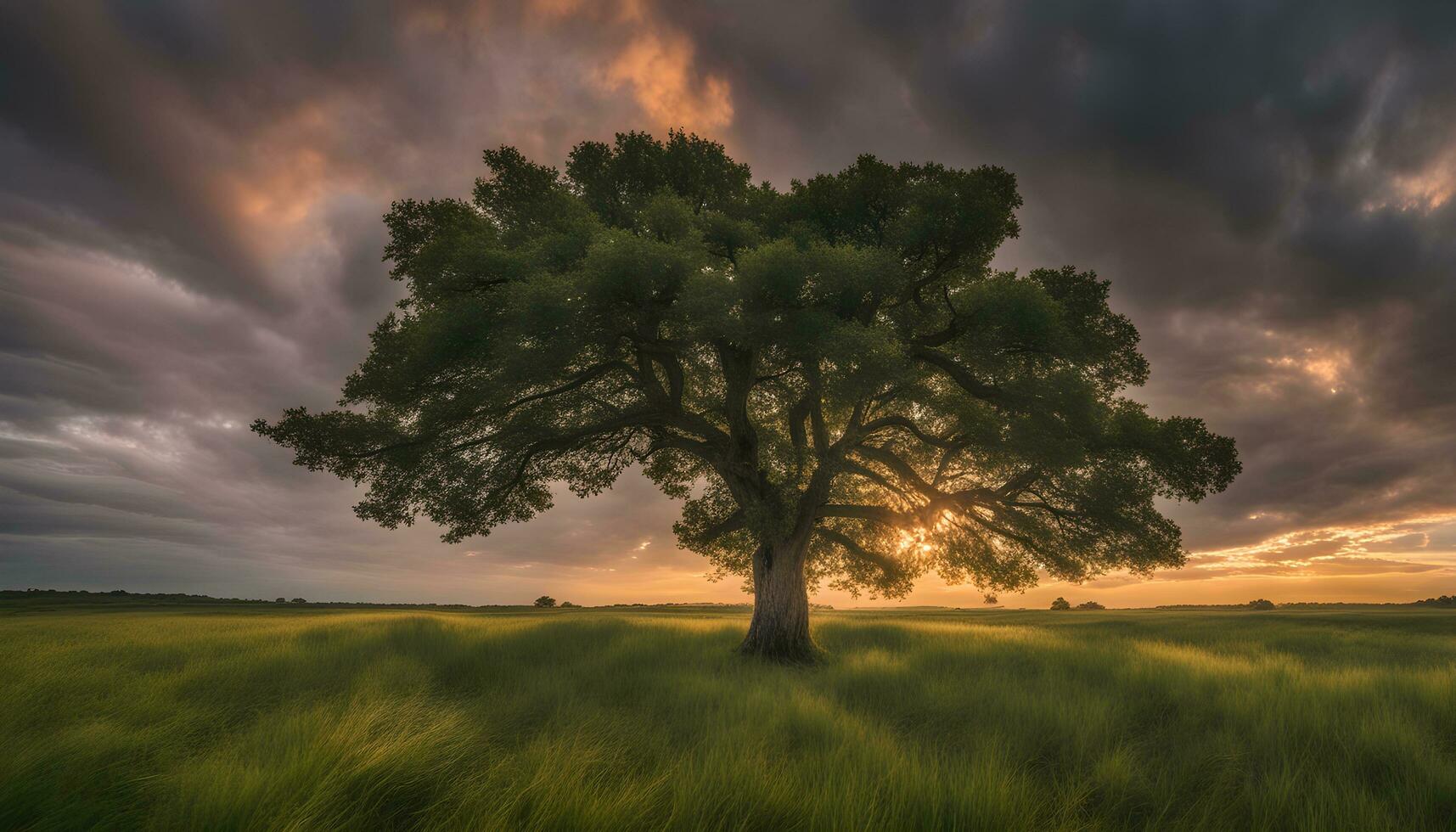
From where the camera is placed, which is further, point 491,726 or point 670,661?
point 670,661

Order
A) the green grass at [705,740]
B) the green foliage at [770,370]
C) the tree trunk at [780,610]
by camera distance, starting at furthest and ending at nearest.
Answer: the tree trunk at [780,610] → the green foliage at [770,370] → the green grass at [705,740]

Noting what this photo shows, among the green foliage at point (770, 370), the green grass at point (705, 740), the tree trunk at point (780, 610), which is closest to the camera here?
the green grass at point (705, 740)

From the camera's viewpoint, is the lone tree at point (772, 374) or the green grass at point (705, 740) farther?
the lone tree at point (772, 374)

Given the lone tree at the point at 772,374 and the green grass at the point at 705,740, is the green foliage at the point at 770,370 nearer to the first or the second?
the lone tree at the point at 772,374

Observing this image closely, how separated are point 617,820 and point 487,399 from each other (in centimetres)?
1078

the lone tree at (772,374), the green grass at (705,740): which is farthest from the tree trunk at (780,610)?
the green grass at (705,740)

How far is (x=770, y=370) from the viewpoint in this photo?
16000 millimetres

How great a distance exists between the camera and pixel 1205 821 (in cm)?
483

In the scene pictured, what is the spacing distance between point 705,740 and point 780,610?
9.48 meters

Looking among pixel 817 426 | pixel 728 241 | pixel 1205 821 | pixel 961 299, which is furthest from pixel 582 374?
pixel 1205 821

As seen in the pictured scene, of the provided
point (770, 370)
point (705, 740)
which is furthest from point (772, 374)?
point (705, 740)

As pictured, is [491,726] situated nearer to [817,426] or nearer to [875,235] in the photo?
[817,426]

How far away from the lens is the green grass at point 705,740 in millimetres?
4160

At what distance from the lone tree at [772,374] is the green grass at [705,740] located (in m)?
3.90
